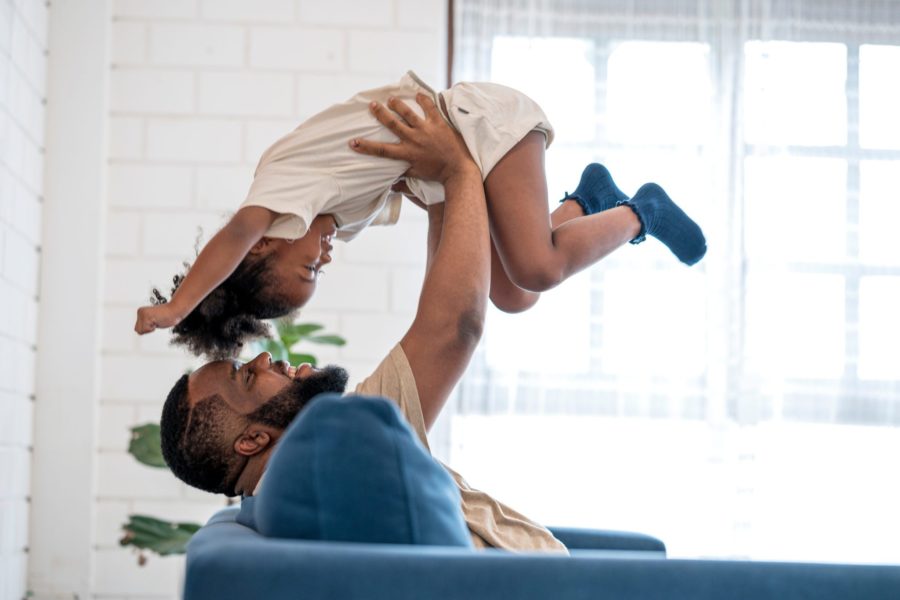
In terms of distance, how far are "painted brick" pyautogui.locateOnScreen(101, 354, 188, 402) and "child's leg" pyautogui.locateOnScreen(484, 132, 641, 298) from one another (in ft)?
7.44

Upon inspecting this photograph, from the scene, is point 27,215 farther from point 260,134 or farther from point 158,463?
point 158,463

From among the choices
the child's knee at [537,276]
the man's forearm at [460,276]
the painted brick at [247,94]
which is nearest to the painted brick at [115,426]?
the painted brick at [247,94]

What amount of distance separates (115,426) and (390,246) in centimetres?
118

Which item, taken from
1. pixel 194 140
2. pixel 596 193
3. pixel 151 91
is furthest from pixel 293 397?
pixel 151 91

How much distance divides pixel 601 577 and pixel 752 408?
3.42 metres

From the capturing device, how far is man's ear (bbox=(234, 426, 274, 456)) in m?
1.89

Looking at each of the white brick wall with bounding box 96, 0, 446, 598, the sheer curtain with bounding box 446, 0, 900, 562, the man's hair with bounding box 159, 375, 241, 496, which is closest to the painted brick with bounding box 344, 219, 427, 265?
the white brick wall with bounding box 96, 0, 446, 598

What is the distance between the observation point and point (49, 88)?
4.04 metres

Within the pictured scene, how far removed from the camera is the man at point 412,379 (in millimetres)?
1688

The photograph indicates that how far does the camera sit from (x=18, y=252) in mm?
3721

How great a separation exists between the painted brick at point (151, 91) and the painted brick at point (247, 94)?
6cm

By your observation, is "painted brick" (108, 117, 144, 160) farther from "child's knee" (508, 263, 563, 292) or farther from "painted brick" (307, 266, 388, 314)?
"child's knee" (508, 263, 563, 292)

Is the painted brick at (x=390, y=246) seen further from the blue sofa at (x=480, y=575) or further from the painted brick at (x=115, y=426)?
the blue sofa at (x=480, y=575)

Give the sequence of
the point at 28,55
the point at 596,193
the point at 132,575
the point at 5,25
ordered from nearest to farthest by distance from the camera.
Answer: the point at 596,193, the point at 5,25, the point at 28,55, the point at 132,575
